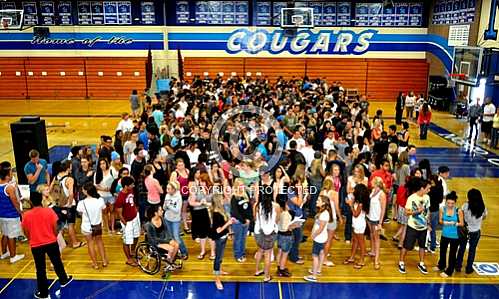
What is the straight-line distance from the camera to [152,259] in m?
7.43

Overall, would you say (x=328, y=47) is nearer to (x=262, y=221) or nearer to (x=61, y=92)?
(x=61, y=92)

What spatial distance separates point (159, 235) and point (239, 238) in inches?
52.9

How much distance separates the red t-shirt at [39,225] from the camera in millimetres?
6191

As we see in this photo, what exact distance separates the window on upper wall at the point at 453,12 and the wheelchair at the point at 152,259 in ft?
57.3

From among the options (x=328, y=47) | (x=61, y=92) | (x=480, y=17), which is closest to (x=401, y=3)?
(x=328, y=47)

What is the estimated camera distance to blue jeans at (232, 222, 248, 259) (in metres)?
7.23

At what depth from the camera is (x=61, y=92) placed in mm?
26375

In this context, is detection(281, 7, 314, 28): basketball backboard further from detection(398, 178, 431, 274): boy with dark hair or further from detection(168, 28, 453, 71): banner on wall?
detection(398, 178, 431, 274): boy with dark hair

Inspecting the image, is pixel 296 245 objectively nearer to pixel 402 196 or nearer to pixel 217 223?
pixel 217 223

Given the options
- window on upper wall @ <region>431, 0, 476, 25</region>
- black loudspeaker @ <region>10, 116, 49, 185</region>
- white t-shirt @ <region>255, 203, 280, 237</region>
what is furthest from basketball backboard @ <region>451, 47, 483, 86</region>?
black loudspeaker @ <region>10, 116, 49, 185</region>

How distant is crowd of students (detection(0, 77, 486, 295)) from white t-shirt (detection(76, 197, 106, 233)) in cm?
1

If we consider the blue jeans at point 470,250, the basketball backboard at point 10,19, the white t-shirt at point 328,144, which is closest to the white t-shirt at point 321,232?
the blue jeans at point 470,250

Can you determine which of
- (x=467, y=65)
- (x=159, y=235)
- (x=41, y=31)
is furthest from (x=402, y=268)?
(x=41, y=31)

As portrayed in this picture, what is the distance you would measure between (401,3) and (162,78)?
Result: 1377cm
